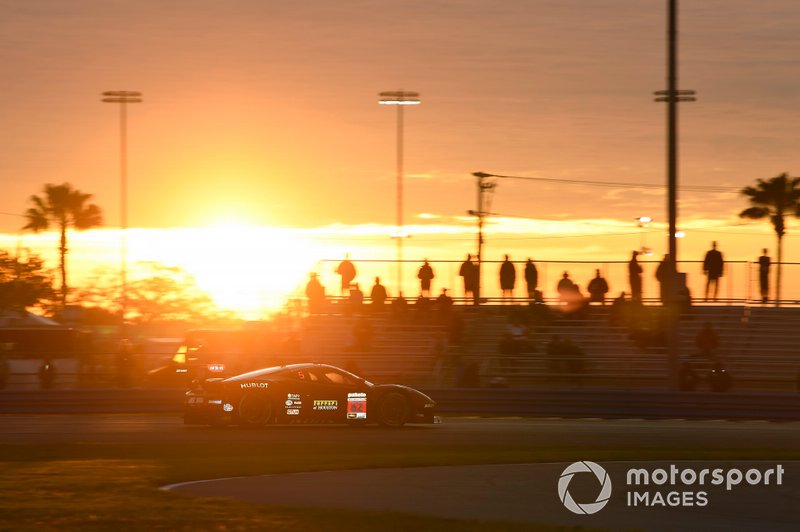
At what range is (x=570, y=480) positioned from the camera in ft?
37.9

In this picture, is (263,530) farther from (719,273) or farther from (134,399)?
(719,273)

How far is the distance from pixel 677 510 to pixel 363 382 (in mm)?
9533

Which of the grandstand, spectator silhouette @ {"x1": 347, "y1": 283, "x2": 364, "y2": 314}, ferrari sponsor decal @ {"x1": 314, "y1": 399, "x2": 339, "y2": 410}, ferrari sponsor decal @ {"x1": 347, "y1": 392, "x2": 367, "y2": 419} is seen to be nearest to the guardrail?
the grandstand

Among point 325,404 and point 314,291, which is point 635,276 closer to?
point 314,291

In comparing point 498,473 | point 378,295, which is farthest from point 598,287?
point 498,473

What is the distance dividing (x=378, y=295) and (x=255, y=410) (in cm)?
1542

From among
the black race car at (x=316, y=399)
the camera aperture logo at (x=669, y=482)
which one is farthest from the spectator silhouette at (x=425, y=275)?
the camera aperture logo at (x=669, y=482)

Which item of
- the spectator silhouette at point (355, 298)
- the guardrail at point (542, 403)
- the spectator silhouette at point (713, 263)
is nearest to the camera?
the guardrail at point (542, 403)

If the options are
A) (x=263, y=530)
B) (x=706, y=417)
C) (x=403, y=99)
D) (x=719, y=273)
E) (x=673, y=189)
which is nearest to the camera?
(x=263, y=530)

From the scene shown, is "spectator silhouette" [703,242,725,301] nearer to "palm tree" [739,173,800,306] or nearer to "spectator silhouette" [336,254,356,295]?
"spectator silhouette" [336,254,356,295]

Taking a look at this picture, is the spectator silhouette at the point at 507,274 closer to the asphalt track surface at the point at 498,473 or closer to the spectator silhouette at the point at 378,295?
the spectator silhouette at the point at 378,295

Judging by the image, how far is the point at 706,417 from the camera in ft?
71.1

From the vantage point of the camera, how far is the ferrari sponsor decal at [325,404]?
18656mm

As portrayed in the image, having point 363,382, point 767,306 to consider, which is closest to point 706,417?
point 363,382
